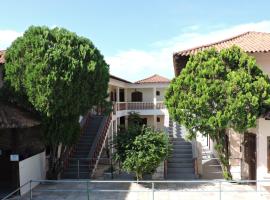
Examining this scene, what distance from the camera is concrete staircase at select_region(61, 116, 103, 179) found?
17625 mm

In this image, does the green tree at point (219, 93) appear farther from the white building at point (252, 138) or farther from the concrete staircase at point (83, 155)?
the concrete staircase at point (83, 155)

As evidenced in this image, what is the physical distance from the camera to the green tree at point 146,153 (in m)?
14.9

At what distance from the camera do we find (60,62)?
47.8ft

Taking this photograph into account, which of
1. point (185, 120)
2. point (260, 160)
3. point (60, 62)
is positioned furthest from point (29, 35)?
point (260, 160)

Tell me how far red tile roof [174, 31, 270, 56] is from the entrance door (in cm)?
377

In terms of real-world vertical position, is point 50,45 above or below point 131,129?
above

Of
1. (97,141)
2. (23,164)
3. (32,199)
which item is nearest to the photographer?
(32,199)

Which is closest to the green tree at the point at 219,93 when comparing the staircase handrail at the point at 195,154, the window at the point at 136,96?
the staircase handrail at the point at 195,154

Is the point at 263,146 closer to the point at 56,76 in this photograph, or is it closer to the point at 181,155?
the point at 181,155

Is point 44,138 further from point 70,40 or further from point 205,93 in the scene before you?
point 205,93

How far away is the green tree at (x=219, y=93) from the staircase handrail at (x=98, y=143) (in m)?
5.83

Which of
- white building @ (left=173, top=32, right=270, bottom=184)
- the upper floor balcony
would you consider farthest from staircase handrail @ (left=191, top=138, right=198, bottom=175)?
the upper floor balcony

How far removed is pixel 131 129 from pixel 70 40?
4682 millimetres

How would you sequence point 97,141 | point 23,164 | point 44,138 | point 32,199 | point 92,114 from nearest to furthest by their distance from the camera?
point 32,199 < point 23,164 < point 44,138 < point 97,141 < point 92,114
